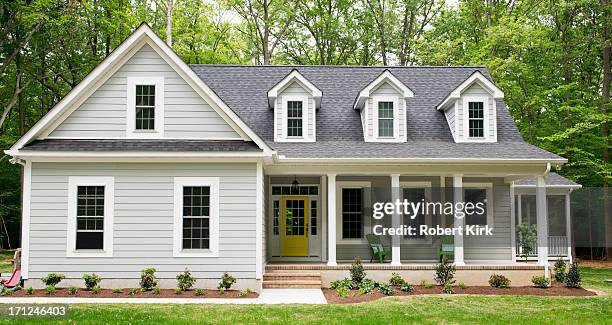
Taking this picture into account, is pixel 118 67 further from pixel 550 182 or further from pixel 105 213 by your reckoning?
pixel 550 182

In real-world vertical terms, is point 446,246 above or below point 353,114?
below

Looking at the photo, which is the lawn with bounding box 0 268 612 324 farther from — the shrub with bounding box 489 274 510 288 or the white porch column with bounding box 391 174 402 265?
the white porch column with bounding box 391 174 402 265

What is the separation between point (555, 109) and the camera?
29.3 m

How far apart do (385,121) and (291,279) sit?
5910 mm

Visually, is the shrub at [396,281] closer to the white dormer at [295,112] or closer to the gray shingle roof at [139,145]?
the white dormer at [295,112]

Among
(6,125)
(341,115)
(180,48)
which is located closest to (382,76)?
(341,115)

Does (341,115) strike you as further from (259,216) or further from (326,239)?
(259,216)

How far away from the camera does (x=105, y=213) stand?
51.0 feet

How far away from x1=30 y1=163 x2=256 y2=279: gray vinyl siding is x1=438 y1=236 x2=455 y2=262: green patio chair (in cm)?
628

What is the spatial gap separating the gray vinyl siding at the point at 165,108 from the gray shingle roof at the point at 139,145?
192mm

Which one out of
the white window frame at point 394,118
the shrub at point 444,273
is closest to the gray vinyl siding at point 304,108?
the white window frame at point 394,118

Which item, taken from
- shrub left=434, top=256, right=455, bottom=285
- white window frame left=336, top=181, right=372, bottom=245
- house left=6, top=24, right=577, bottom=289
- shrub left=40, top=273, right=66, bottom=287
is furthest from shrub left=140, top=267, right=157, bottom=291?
shrub left=434, top=256, right=455, bottom=285

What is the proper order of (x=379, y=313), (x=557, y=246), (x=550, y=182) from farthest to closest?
(x=557, y=246) → (x=550, y=182) → (x=379, y=313)

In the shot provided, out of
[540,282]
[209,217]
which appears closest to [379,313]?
[209,217]
